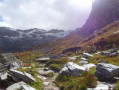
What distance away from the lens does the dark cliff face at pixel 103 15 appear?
100 meters

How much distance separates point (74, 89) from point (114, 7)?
111 meters

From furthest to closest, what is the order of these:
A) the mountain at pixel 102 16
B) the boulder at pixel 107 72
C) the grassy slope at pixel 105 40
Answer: the mountain at pixel 102 16, the grassy slope at pixel 105 40, the boulder at pixel 107 72

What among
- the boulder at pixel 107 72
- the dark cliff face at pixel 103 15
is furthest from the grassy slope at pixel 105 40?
the dark cliff face at pixel 103 15

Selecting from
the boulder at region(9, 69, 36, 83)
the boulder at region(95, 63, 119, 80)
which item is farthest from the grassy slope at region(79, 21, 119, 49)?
the boulder at region(9, 69, 36, 83)

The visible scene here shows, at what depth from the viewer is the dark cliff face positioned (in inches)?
3957

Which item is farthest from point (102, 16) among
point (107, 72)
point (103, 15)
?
point (107, 72)

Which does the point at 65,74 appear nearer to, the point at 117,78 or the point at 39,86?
the point at 39,86

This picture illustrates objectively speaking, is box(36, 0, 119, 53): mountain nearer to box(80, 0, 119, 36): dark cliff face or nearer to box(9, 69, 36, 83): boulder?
box(80, 0, 119, 36): dark cliff face

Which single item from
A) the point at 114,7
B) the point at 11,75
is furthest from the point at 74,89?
the point at 114,7

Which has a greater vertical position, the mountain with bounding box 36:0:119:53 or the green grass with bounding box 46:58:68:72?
the mountain with bounding box 36:0:119:53

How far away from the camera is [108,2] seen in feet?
359

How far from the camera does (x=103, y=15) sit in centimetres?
10438

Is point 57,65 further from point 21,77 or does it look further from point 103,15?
point 103,15

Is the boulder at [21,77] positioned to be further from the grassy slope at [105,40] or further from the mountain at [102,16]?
the mountain at [102,16]
